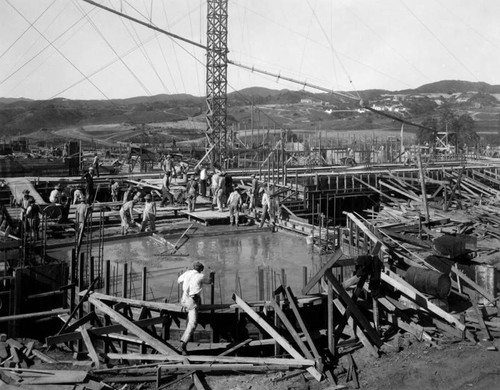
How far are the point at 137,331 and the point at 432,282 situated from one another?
6470mm

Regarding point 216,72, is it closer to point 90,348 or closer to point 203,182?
point 203,182

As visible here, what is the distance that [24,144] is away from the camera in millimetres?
50625

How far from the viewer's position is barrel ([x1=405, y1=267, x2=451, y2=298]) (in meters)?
12.3

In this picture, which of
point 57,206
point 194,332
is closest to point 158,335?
point 194,332

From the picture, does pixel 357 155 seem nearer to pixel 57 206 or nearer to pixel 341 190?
pixel 341 190

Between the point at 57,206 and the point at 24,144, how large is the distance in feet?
115

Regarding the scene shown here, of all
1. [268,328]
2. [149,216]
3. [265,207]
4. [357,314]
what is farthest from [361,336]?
[149,216]

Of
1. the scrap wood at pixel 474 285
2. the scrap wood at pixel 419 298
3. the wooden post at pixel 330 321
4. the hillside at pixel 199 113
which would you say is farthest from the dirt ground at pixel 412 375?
the hillside at pixel 199 113

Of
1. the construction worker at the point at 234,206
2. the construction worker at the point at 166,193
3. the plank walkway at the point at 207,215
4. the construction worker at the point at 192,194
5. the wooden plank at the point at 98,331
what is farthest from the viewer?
the construction worker at the point at 166,193

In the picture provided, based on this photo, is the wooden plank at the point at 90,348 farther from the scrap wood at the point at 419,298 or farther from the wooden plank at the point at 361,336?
the scrap wood at the point at 419,298

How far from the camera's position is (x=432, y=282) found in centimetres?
1235

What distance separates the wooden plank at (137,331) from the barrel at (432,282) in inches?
225

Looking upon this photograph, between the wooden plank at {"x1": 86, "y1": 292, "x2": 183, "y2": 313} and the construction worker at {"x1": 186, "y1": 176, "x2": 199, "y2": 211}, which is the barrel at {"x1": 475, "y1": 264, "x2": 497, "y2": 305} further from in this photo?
the construction worker at {"x1": 186, "y1": 176, "x2": 199, "y2": 211}

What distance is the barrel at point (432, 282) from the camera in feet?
40.4
